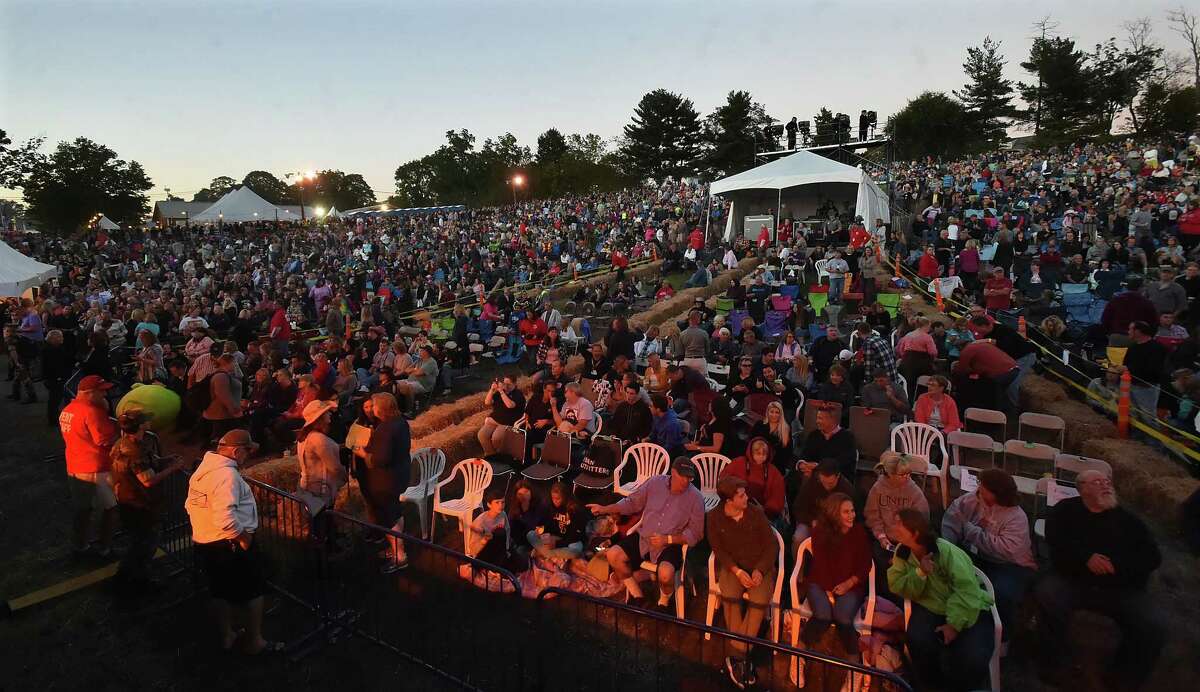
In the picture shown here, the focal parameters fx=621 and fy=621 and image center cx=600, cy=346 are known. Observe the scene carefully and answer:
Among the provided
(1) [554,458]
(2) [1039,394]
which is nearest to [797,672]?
(1) [554,458]

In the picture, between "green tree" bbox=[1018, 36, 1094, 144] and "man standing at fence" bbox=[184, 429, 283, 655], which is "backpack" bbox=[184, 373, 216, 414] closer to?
"man standing at fence" bbox=[184, 429, 283, 655]

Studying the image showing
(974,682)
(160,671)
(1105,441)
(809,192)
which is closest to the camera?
(974,682)

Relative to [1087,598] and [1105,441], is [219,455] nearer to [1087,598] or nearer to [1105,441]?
[1087,598]

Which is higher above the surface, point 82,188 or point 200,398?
point 82,188

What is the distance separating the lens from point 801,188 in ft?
73.6

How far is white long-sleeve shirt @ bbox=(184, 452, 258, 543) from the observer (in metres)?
3.93

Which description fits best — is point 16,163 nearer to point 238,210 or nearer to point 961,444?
point 238,210

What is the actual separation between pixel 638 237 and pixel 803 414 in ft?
59.8

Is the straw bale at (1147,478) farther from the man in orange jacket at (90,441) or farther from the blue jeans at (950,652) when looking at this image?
the man in orange jacket at (90,441)

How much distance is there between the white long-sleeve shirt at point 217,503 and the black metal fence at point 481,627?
1.89 ft

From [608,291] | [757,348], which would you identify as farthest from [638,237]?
[757,348]

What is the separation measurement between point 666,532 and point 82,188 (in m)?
67.4

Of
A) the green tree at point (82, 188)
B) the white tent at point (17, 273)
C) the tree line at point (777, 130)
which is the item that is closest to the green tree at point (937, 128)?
the tree line at point (777, 130)

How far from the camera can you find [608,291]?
16.4m
